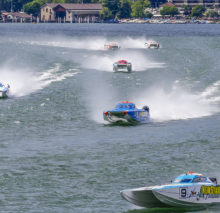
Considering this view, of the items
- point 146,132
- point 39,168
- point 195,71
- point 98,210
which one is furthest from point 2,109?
point 195,71

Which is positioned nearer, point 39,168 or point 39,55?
point 39,168

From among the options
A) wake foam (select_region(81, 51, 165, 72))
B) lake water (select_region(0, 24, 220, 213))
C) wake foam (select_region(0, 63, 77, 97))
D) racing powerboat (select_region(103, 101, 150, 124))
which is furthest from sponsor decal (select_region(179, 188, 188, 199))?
wake foam (select_region(81, 51, 165, 72))

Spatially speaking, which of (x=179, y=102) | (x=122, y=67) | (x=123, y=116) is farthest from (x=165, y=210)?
(x=122, y=67)

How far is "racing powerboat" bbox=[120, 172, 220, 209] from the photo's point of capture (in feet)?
125

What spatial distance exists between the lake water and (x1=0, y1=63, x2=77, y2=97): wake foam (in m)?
0.16

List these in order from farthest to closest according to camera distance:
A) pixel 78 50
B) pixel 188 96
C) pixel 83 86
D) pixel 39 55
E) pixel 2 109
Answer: pixel 78 50, pixel 39 55, pixel 83 86, pixel 188 96, pixel 2 109

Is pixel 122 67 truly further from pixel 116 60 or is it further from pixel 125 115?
pixel 125 115

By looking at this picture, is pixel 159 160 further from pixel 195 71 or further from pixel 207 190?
pixel 195 71

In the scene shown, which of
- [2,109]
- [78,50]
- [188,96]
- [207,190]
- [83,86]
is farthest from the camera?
[78,50]

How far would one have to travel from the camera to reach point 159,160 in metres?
51.6

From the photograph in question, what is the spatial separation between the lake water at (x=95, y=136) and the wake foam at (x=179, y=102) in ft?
0.39

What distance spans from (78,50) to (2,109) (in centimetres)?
9394

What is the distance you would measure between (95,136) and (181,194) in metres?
23.5

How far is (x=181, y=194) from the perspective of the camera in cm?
3850
